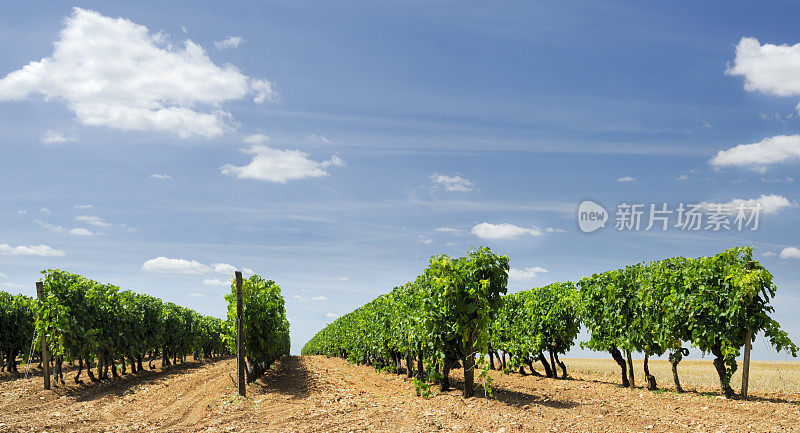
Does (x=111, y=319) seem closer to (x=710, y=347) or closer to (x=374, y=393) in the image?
(x=374, y=393)

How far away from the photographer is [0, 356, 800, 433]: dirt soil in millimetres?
13406

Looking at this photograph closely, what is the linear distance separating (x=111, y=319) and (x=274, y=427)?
741 inches

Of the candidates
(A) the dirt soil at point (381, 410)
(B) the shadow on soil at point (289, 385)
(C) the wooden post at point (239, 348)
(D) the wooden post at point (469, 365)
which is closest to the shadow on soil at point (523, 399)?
(A) the dirt soil at point (381, 410)

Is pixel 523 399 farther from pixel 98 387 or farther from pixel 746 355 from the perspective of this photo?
pixel 98 387

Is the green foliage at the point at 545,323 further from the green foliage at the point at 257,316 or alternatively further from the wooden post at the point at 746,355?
the green foliage at the point at 257,316

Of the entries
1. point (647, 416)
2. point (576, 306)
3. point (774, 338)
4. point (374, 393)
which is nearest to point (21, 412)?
point (374, 393)

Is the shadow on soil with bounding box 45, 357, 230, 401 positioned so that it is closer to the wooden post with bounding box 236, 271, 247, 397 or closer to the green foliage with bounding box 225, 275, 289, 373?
the green foliage with bounding box 225, 275, 289, 373

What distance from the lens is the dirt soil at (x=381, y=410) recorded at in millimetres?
13406

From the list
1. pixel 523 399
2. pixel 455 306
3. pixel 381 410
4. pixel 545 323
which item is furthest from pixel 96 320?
pixel 545 323

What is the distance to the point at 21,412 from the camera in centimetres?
1784

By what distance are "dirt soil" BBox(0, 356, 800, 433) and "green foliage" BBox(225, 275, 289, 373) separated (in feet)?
5.49

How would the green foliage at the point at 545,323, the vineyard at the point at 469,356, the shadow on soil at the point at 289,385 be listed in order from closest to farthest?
the vineyard at the point at 469,356
the shadow on soil at the point at 289,385
the green foliage at the point at 545,323

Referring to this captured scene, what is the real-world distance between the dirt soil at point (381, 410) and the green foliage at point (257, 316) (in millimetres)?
1673

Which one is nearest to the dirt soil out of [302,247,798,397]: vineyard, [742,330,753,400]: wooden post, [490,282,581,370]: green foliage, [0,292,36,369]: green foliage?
[742,330,753,400]: wooden post
